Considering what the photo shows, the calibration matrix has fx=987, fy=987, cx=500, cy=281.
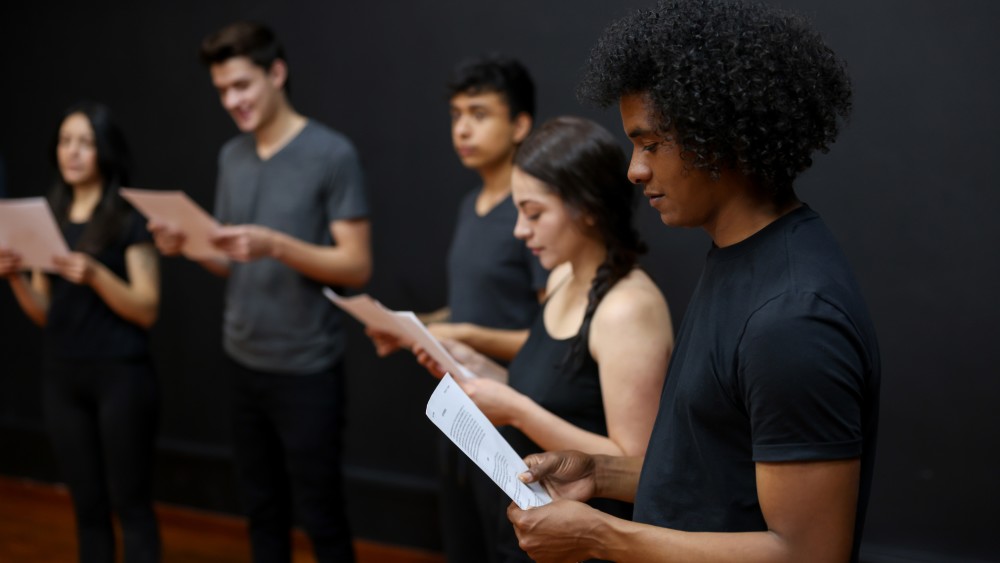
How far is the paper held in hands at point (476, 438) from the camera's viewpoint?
1253 millimetres

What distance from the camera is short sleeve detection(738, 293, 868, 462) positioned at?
1.01m

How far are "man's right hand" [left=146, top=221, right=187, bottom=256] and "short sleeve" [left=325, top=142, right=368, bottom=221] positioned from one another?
41 centimetres

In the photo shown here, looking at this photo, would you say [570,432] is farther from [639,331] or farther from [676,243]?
[676,243]

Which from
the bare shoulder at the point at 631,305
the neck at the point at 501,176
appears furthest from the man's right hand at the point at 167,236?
the bare shoulder at the point at 631,305

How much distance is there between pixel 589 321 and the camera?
66.0 inches

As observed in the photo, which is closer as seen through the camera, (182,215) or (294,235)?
(182,215)

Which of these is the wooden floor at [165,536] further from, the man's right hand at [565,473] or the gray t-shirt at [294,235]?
the man's right hand at [565,473]

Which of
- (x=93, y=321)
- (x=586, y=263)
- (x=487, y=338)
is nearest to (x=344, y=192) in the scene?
(x=487, y=338)

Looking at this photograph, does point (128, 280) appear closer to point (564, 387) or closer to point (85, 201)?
point (85, 201)

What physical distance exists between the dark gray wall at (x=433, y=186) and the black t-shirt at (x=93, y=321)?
0.92 m

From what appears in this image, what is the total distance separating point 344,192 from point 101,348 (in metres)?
0.81

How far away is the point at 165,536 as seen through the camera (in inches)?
148

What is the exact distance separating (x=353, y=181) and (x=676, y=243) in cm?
94

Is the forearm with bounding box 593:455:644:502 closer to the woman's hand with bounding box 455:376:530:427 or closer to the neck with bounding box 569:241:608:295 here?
the woman's hand with bounding box 455:376:530:427
